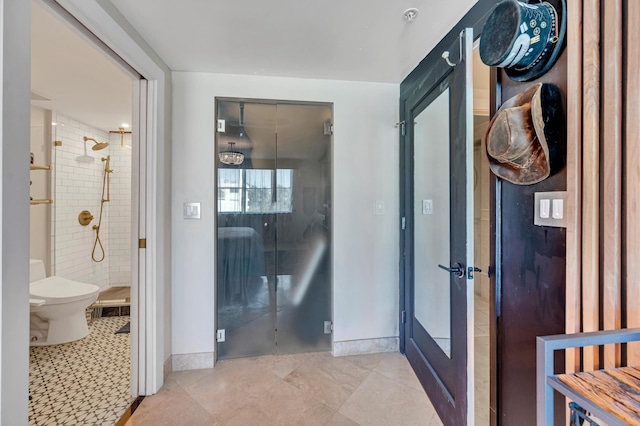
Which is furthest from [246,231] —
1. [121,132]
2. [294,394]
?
[121,132]

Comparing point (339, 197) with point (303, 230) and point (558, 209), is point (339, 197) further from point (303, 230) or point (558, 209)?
point (558, 209)

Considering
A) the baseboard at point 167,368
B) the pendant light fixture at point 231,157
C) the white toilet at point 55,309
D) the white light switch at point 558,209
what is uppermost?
the pendant light fixture at point 231,157

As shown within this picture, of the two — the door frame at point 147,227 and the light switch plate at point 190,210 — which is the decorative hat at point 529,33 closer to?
the door frame at point 147,227

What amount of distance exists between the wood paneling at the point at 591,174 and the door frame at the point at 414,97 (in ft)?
1.47

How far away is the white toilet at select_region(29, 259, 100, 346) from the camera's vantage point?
225 cm

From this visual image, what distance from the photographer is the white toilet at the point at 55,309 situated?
2254 millimetres

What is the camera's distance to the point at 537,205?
3.45 feet

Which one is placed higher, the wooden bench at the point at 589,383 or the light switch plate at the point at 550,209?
the light switch plate at the point at 550,209

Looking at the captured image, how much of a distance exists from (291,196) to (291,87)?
0.89m

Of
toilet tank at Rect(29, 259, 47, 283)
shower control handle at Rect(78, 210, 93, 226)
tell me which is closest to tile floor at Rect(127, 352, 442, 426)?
toilet tank at Rect(29, 259, 47, 283)

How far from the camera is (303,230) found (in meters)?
2.30

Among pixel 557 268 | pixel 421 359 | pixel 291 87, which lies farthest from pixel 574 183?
pixel 291 87

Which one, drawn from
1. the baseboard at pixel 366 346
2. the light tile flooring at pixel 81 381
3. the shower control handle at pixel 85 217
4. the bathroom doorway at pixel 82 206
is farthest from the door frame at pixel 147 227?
the shower control handle at pixel 85 217

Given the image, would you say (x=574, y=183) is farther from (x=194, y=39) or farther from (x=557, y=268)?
(x=194, y=39)
